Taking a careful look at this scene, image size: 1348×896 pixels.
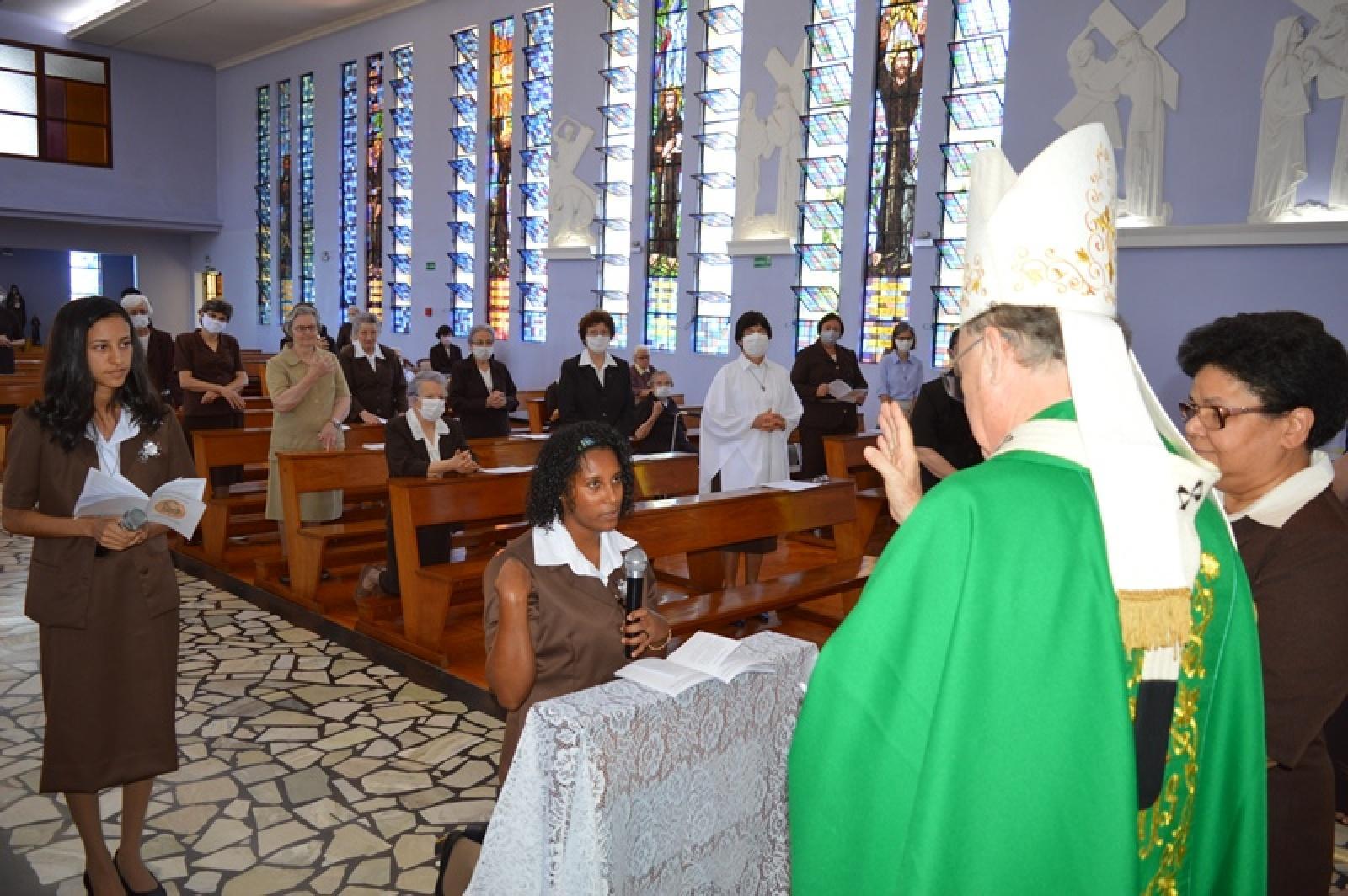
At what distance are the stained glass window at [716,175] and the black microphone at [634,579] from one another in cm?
1054

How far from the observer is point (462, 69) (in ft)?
52.8

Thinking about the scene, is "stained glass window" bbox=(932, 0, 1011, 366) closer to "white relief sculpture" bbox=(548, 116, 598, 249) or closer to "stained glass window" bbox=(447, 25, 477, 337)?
"white relief sculpture" bbox=(548, 116, 598, 249)

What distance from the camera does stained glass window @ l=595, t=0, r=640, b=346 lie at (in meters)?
13.8

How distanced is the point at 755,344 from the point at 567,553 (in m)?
4.21

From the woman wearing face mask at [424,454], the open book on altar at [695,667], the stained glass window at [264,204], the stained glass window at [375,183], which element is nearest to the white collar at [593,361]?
the woman wearing face mask at [424,454]

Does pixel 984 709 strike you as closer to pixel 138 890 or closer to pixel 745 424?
pixel 138 890

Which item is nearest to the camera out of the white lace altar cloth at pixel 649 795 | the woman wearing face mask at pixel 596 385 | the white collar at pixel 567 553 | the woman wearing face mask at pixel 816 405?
the white lace altar cloth at pixel 649 795

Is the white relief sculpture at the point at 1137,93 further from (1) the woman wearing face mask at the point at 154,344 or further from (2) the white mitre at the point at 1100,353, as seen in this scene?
(2) the white mitre at the point at 1100,353

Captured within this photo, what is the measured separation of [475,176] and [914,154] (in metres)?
7.61

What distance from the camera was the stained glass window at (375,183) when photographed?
58.2ft

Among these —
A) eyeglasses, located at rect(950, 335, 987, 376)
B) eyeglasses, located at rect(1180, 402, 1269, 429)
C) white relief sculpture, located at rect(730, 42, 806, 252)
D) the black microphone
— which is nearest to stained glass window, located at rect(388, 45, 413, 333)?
white relief sculpture, located at rect(730, 42, 806, 252)

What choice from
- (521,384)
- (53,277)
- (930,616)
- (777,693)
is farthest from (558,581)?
(53,277)

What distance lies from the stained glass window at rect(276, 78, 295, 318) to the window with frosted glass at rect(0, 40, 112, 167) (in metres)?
3.34

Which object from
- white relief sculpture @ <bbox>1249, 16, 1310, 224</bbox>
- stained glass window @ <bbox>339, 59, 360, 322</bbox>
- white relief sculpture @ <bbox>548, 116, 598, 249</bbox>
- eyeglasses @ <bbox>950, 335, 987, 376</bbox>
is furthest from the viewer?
stained glass window @ <bbox>339, 59, 360, 322</bbox>
